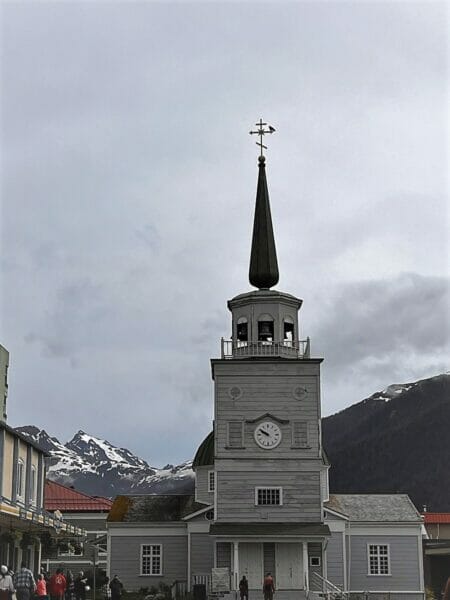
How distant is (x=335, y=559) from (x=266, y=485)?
29.5ft

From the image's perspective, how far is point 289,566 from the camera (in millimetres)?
49969

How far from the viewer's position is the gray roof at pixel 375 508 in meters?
58.4

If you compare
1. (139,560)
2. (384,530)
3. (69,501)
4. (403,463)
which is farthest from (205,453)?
(403,463)

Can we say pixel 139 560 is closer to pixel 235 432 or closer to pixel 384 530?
pixel 235 432

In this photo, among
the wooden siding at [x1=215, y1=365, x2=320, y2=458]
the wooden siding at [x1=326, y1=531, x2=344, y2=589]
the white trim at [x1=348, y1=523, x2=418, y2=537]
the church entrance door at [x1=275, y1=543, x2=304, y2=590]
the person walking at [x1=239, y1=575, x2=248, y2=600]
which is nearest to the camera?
the person walking at [x1=239, y1=575, x2=248, y2=600]

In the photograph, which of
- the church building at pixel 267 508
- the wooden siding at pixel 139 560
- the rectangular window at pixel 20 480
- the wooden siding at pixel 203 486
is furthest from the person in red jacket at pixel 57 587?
the wooden siding at pixel 203 486

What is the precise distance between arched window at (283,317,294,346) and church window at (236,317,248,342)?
193 cm

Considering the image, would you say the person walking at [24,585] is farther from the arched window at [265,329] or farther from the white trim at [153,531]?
the white trim at [153,531]

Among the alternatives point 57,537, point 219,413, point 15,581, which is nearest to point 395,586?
point 219,413

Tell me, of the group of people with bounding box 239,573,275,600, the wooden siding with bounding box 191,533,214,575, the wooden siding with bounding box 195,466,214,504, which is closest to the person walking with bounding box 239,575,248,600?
the group of people with bounding box 239,573,275,600

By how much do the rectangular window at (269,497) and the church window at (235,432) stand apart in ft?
8.14

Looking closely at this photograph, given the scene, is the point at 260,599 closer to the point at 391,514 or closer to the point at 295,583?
the point at 295,583

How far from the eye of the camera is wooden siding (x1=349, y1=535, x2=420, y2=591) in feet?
186

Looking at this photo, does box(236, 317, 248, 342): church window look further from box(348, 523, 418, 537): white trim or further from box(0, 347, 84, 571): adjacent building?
box(348, 523, 418, 537): white trim
